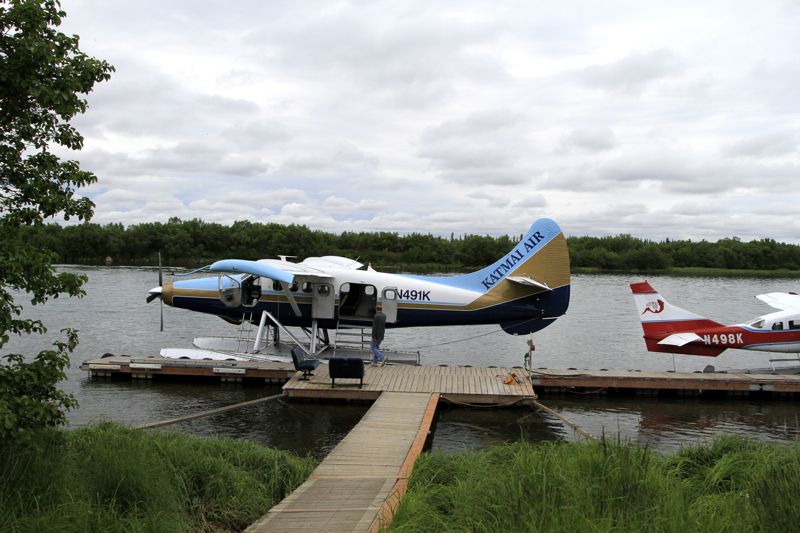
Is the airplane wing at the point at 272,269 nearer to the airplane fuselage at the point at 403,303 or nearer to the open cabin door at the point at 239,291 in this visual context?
the airplane fuselage at the point at 403,303

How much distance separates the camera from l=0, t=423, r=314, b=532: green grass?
4.53 m

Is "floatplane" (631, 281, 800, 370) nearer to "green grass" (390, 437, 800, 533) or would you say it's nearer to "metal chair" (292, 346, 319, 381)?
"metal chair" (292, 346, 319, 381)

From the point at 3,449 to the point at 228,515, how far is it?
1.92m

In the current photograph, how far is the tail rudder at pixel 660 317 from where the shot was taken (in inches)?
640

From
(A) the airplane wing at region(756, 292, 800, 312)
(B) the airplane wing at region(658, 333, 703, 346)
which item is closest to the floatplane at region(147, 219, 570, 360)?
(B) the airplane wing at region(658, 333, 703, 346)

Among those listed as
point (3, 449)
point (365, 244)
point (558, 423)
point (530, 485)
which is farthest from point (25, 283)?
point (365, 244)

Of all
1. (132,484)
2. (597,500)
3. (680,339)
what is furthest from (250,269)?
(597,500)

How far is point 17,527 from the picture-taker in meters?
4.21

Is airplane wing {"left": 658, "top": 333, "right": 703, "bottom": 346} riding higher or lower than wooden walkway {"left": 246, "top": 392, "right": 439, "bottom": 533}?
higher

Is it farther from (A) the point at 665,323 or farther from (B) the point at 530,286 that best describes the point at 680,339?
(B) the point at 530,286

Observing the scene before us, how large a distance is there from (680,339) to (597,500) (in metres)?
12.8

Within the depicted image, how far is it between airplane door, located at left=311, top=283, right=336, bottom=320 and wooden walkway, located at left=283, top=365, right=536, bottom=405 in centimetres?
194

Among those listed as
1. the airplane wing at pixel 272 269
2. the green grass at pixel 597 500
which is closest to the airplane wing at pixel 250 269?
the airplane wing at pixel 272 269

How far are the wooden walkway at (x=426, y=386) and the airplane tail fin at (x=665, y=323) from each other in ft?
15.2
